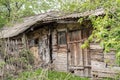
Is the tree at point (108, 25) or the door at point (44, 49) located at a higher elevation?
the tree at point (108, 25)

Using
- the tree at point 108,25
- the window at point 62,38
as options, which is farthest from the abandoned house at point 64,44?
the tree at point 108,25

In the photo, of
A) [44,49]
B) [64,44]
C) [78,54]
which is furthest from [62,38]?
[44,49]

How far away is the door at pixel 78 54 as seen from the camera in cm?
1388

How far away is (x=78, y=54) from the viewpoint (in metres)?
14.4

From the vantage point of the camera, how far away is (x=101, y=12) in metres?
11.1

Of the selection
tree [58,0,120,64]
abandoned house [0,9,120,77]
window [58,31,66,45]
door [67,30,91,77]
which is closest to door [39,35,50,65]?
abandoned house [0,9,120,77]

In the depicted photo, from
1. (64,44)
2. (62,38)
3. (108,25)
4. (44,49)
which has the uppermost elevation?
(108,25)

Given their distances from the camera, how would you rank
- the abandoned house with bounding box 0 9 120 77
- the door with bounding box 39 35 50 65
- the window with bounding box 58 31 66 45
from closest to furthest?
the abandoned house with bounding box 0 9 120 77
the window with bounding box 58 31 66 45
the door with bounding box 39 35 50 65

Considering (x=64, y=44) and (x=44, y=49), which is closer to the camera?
(x=64, y=44)

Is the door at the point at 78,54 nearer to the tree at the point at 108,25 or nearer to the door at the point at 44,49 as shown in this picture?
the door at the point at 44,49

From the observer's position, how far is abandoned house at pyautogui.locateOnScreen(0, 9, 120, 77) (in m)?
12.7

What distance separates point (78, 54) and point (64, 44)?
145cm

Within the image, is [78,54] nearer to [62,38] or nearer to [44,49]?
[62,38]

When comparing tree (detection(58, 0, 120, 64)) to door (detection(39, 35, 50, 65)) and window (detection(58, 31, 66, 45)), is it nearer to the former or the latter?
window (detection(58, 31, 66, 45))
